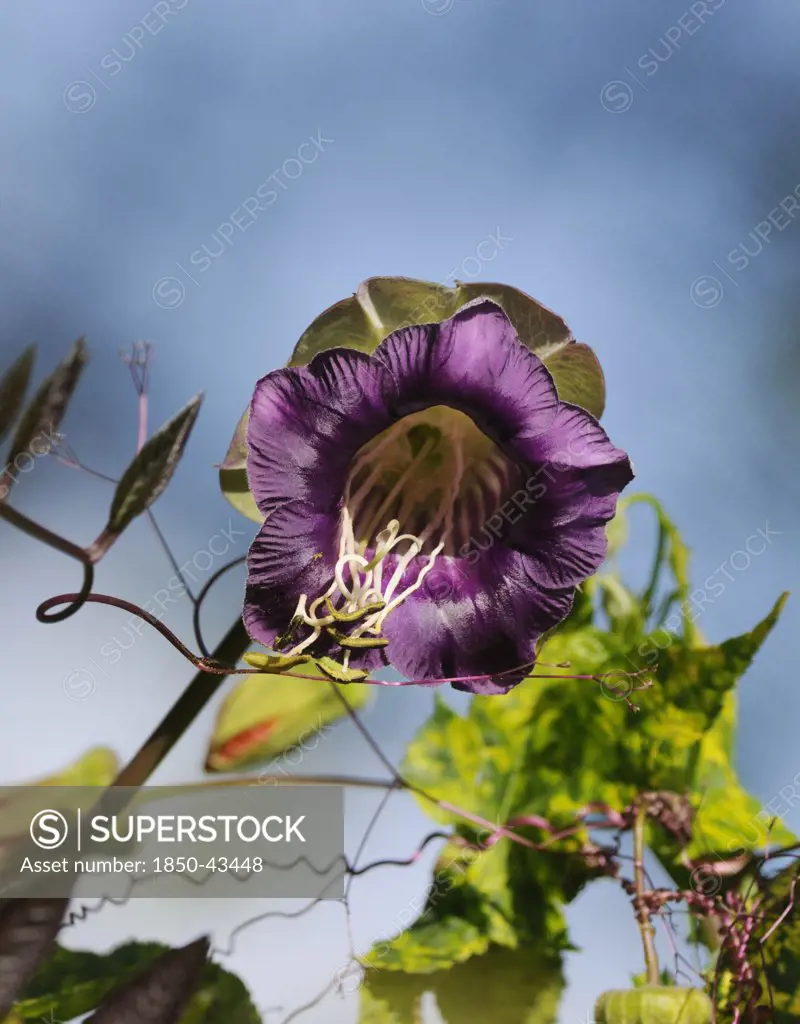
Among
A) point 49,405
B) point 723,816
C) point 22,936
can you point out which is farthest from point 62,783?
point 723,816

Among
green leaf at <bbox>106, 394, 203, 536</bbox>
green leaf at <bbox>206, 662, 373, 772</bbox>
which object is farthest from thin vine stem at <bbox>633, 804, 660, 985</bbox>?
green leaf at <bbox>106, 394, 203, 536</bbox>

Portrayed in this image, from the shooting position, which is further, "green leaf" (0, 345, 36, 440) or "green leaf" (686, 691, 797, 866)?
"green leaf" (686, 691, 797, 866)

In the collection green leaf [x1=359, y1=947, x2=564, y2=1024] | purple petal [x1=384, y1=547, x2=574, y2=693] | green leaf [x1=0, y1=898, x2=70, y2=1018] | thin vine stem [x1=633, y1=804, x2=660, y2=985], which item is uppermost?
purple petal [x1=384, y1=547, x2=574, y2=693]

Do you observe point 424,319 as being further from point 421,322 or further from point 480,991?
point 480,991

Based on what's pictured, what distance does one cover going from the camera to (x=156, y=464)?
0.36 m

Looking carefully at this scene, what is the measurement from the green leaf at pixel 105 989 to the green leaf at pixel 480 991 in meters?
0.06

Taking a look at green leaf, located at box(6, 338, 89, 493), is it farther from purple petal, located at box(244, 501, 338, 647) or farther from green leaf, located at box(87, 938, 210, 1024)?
green leaf, located at box(87, 938, 210, 1024)

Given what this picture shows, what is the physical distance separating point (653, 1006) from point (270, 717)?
193 mm

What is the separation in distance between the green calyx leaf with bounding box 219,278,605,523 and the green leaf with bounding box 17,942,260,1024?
188 millimetres

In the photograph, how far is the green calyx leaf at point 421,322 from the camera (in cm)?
39

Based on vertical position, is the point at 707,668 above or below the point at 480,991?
above

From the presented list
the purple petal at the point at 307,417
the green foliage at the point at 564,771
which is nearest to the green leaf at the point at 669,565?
the green foliage at the point at 564,771

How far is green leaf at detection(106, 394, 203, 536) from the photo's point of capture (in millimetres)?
354

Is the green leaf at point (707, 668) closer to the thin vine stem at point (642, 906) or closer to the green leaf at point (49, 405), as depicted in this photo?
the thin vine stem at point (642, 906)
